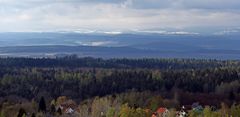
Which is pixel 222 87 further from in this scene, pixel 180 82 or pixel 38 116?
pixel 38 116

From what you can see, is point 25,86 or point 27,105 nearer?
point 27,105

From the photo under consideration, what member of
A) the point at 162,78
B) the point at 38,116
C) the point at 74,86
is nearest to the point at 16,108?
the point at 38,116

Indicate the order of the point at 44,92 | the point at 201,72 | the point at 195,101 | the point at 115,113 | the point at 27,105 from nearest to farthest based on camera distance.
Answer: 1. the point at 115,113
2. the point at 27,105
3. the point at 195,101
4. the point at 44,92
5. the point at 201,72

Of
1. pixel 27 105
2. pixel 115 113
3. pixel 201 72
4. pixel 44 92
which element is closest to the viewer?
pixel 115 113

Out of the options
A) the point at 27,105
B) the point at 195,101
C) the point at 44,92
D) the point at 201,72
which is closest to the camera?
the point at 27,105

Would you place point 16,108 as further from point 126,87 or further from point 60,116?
point 126,87

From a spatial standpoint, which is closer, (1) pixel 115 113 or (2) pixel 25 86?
(1) pixel 115 113

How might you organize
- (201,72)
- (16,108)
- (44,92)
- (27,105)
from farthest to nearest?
1. (201,72)
2. (44,92)
3. (27,105)
4. (16,108)

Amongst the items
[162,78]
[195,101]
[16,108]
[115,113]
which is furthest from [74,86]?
[115,113]
